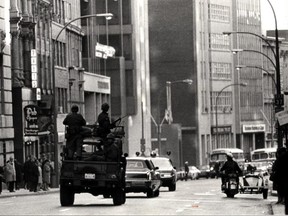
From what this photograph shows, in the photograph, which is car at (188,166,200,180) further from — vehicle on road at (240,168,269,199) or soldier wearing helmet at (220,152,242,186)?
vehicle on road at (240,168,269,199)

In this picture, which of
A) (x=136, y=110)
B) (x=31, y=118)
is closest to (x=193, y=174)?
(x=136, y=110)

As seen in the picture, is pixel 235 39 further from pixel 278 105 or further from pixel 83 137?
pixel 83 137

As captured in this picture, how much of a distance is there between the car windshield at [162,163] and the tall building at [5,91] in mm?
11911

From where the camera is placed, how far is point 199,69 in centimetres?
14300

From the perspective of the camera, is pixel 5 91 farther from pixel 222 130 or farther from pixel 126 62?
pixel 222 130

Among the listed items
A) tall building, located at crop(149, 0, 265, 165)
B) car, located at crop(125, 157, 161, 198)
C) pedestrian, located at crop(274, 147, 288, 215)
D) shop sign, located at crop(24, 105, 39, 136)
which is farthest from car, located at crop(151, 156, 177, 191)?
tall building, located at crop(149, 0, 265, 165)

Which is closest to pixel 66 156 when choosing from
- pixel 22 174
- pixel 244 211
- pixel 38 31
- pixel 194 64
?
pixel 244 211

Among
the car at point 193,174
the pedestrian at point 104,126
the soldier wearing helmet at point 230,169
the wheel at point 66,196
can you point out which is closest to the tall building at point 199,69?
the car at point 193,174

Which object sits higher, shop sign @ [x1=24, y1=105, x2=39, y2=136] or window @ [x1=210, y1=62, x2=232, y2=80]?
window @ [x1=210, y1=62, x2=232, y2=80]

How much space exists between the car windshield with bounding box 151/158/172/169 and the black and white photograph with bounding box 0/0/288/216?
85mm

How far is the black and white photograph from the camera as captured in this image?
36.8 metres

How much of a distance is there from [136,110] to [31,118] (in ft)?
156

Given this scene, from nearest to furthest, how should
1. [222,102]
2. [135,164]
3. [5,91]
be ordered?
[135,164]
[5,91]
[222,102]

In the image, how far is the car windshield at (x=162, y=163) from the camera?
58969 millimetres
